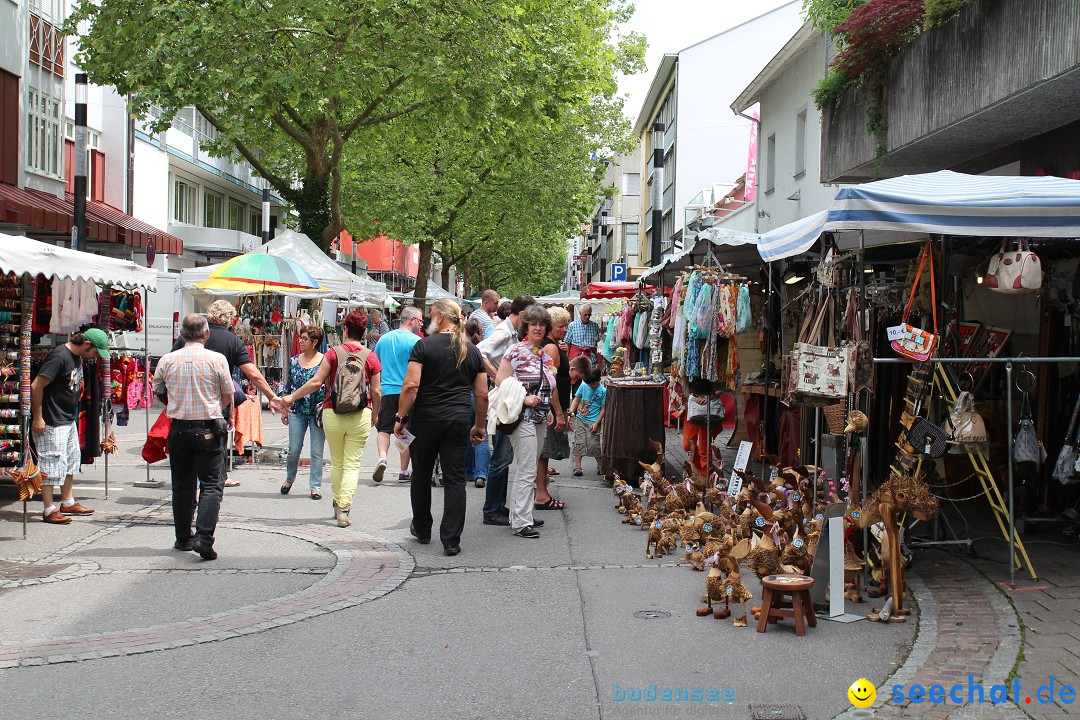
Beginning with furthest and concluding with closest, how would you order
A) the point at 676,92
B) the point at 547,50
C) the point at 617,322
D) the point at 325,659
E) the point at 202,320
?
the point at 676,92
the point at 547,50
the point at 617,322
the point at 202,320
the point at 325,659

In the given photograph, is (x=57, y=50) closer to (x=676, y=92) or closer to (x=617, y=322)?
(x=617, y=322)

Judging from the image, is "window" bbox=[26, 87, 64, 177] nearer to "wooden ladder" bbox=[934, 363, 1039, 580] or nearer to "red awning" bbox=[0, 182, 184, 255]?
"red awning" bbox=[0, 182, 184, 255]

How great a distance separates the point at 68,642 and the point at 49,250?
3878 millimetres

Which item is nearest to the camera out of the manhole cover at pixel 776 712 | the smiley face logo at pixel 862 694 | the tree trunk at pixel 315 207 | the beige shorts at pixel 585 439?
the manhole cover at pixel 776 712

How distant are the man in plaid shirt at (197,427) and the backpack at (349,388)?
5.01 feet

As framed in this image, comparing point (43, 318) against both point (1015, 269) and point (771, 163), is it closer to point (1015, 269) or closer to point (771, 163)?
point (1015, 269)

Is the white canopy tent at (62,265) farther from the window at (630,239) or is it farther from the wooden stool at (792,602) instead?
the window at (630,239)

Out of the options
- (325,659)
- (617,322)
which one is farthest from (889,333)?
(617,322)

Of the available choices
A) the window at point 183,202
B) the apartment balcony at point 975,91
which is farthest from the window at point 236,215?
the apartment balcony at point 975,91

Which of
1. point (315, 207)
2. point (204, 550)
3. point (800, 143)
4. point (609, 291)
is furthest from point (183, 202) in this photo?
point (204, 550)

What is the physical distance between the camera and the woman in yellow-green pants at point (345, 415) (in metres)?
9.27

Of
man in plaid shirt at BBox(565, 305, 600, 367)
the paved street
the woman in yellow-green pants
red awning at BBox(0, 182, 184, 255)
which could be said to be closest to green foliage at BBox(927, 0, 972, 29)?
the paved street

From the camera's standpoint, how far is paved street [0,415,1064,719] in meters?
4.82

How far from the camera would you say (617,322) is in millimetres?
16328
